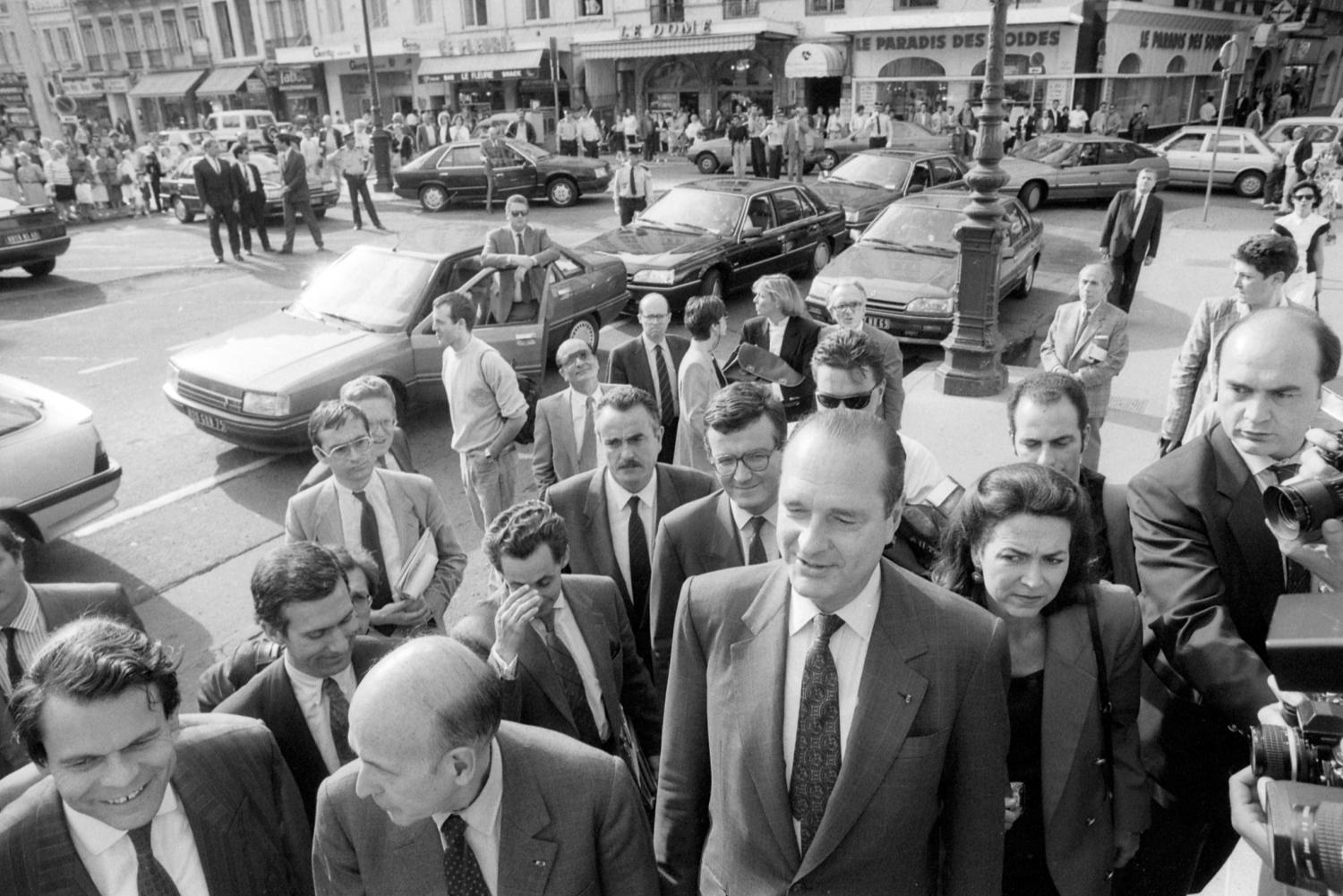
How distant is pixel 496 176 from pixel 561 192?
1583 mm

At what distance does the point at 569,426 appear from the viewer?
191 inches

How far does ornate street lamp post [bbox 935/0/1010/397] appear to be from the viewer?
802cm

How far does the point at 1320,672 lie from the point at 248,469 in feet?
24.7

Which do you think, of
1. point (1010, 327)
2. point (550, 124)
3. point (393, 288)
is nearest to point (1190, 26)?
point (550, 124)

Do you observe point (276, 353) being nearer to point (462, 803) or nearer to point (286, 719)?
point (286, 719)

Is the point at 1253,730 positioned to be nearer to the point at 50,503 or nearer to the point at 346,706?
the point at 346,706

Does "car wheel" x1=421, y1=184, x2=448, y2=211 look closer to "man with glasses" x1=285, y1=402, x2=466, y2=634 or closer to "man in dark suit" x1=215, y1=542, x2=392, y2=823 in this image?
"man with glasses" x1=285, y1=402, x2=466, y2=634

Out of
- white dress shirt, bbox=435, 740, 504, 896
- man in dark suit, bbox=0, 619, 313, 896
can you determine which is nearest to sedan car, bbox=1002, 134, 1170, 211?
white dress shirt, bbox=435, 740, 504, 896

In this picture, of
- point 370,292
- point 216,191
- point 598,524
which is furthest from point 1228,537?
point 216,191

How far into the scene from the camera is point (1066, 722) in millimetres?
2268

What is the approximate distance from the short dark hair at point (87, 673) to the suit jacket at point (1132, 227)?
10.0 meters

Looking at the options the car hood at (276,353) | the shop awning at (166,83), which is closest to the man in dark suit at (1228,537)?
the car hood at (276,353)

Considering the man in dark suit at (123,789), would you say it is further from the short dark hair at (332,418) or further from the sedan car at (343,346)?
the sedan car at (343,346)

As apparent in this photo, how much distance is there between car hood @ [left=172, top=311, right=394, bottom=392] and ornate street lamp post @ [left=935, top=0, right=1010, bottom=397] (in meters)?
5.33
